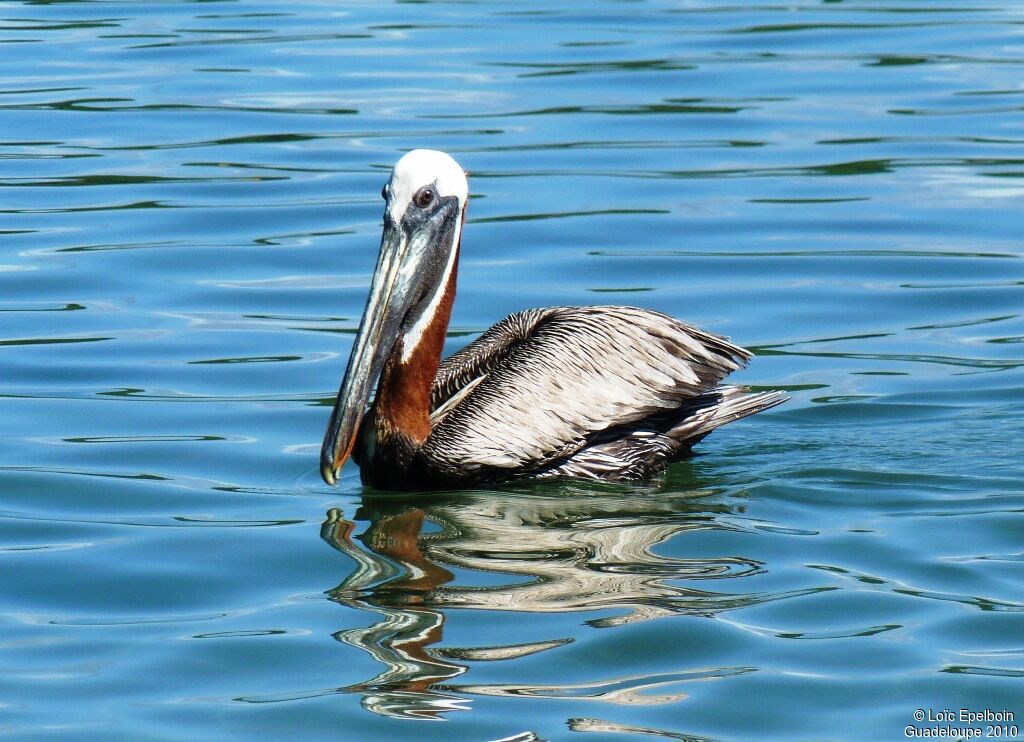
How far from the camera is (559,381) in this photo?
674cm

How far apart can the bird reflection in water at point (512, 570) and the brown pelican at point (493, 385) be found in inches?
5.6

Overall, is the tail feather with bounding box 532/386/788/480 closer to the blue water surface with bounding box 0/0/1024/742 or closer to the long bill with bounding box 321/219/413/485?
the blue water surface with bounding box 0/0/1024/742

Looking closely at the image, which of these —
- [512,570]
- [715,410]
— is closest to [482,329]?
[715,410]

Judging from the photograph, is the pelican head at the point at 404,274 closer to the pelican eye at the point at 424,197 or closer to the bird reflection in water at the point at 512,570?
the pelican eye at the point at 424,197

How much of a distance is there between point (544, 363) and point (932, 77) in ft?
25.9

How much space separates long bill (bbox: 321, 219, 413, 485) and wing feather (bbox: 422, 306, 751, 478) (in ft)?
0.97

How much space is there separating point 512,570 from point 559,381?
120cm

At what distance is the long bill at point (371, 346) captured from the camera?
21.4 feet

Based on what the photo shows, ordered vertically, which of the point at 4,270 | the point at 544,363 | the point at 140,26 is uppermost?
the point at 140,26

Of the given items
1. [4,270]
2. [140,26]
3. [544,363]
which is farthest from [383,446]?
[140,26]

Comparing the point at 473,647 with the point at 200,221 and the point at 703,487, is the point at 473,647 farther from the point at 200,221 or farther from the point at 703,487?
the point at 200,221

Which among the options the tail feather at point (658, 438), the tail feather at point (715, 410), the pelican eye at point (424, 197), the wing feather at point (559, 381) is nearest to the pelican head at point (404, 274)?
the pelican eye at point (424, 197)

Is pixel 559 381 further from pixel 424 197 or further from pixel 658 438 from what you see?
pixel 424 197

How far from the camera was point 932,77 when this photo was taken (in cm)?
1376
